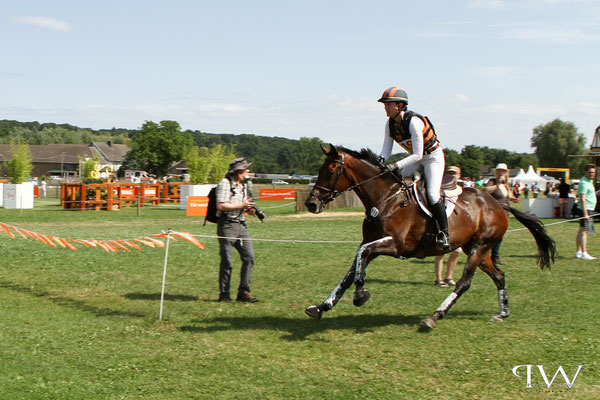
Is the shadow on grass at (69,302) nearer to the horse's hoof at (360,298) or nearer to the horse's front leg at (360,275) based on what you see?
the horse's front leg at (360,275)

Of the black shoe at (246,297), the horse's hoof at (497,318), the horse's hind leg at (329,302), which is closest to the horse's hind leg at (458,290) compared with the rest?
the horse's hoof at (497,318)

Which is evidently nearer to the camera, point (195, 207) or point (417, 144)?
point (417, 144)

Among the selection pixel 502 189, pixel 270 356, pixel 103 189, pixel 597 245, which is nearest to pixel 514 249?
pixel 597 245

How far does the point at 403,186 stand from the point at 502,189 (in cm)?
527

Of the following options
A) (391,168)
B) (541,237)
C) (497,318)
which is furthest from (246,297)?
(541,237)

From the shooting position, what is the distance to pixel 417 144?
7383 mm

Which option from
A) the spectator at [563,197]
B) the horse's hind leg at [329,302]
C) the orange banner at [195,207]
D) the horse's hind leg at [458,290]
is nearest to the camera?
the horse's hind leg at [329,302]

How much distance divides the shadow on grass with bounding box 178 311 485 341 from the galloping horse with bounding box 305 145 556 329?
460 millimetres

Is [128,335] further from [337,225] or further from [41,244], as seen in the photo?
[337,225]

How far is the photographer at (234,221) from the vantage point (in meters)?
8.78

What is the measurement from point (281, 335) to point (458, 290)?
2662 millimetres

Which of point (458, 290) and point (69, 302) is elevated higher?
point (458, 290)

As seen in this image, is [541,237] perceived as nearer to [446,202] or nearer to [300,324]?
[446,202]

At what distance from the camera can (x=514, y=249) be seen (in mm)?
15695
